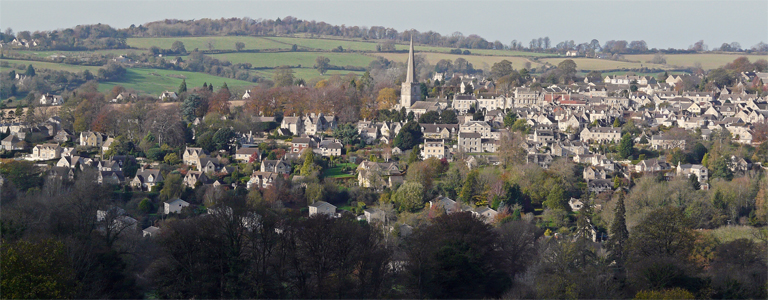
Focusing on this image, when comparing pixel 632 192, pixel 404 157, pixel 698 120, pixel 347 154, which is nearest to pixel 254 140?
pixel 347 154

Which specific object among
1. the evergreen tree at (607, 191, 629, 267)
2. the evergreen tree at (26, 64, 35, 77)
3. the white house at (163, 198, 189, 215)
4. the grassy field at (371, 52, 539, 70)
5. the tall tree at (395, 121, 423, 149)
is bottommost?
the white house at (163, 198, 189, 215)

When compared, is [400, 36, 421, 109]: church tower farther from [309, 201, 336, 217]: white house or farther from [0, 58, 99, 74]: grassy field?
[0, 58, 99, 74]: grassy field

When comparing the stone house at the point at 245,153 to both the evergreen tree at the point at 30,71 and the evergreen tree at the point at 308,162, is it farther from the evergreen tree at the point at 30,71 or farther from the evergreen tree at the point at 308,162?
the evergreen tree at the point at 30,71

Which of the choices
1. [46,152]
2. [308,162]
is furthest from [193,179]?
[46,152]

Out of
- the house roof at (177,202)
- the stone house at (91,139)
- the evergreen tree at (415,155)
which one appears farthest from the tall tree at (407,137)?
the stone house at (91,139)

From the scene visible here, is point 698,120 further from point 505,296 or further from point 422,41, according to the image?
point 422,41

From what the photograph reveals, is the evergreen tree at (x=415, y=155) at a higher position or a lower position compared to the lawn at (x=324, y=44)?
lower

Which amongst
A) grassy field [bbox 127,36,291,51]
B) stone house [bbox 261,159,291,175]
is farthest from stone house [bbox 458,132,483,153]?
grassy field [bbox 127,36,291,51]
